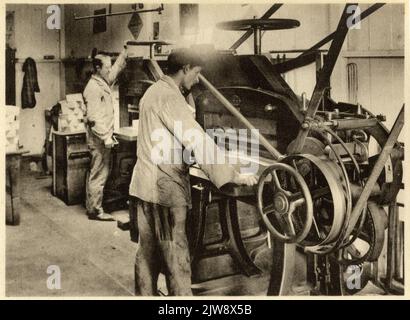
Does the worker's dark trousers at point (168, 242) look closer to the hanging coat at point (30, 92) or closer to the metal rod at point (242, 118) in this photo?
the metal rod at point (242, 118)

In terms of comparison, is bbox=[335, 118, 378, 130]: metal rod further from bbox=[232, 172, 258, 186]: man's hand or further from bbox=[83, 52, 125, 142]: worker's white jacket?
bbox=[83, 52, 125, 142]: worker's white jacket

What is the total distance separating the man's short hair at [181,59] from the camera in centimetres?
217

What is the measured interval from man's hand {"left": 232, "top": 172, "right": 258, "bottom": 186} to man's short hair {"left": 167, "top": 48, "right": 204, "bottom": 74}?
1.78 feet

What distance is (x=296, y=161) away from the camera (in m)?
1.87

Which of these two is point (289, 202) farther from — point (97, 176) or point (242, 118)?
point (97, 176)

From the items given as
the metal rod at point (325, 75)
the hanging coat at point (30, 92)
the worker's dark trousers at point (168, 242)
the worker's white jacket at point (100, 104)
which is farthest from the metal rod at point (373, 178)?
the hanging coat at point (30, 92)

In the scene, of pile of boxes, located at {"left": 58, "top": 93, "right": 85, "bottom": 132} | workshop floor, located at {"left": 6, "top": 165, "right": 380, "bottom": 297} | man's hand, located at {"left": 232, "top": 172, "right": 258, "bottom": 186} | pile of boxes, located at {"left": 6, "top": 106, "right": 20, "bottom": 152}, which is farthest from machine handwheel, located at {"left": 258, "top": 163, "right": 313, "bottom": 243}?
pile of boxes, located at {"left": 58, "top": 93, "right": 85, "bottom": 132}

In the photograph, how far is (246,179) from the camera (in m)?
1.99

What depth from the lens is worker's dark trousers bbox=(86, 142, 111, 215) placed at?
379 cm
